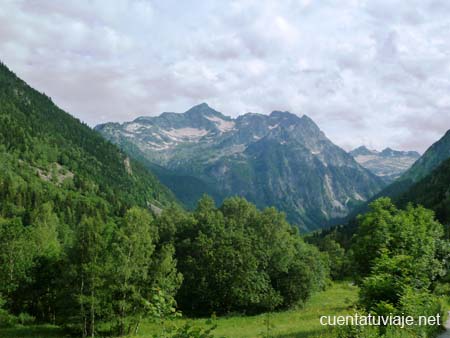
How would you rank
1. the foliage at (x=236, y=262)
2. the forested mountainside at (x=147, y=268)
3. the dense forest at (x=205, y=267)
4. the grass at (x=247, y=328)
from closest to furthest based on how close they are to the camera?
the dense forest at (x=205, y=267) < the grass at (x=247, y=328) < the forested mountainside at (x=147, y=268) < the foliage at (x=236, y=262)

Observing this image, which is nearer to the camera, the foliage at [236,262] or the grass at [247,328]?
the grass at [247,328]

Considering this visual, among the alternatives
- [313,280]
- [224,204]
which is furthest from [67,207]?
[313,280]

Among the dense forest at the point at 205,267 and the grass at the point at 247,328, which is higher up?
the dense forest at the point at 205,267

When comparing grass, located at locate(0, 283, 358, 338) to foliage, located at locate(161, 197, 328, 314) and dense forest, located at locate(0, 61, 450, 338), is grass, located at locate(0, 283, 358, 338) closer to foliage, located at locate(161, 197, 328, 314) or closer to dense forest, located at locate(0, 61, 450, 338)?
dense forest, located at locate(0, 61, 450, 338)

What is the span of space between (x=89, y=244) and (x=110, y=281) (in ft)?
16.5

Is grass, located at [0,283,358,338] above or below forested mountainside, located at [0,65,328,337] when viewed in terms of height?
below

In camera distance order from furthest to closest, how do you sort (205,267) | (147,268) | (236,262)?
1. (236,262)
2. (205,267)
3. (147,268)

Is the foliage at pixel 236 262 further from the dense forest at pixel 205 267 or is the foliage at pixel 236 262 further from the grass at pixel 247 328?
the grass at pixel 247 328

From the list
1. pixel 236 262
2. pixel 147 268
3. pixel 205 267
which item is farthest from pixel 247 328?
pixel 205 267

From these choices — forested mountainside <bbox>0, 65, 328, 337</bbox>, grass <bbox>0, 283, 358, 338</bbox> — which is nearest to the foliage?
forested mountainside <bbox>0, 65, 328, 337</bbox>

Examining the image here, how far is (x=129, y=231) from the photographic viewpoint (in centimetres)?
4825

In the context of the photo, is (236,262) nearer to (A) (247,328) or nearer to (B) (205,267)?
(B) (205,267)

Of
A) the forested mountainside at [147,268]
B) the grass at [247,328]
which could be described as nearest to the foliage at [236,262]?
the forested mountainside at [147,268]

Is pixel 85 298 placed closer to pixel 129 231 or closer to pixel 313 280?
pixel 129 231
